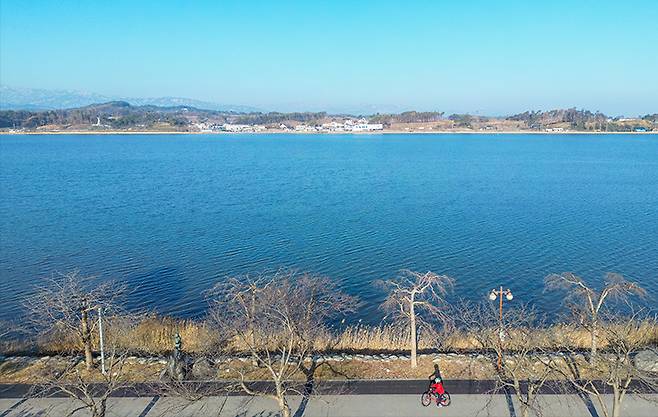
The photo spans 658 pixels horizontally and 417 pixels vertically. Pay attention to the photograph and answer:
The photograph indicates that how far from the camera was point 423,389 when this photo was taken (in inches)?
671

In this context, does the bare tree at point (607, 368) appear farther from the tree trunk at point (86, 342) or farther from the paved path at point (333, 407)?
the tree trunk at point (86, 342)

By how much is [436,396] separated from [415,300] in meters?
11.1

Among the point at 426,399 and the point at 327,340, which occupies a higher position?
the point at 426,399

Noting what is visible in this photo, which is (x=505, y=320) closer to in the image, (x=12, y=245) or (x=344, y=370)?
(x=344, y=370)

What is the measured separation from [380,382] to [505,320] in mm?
7128

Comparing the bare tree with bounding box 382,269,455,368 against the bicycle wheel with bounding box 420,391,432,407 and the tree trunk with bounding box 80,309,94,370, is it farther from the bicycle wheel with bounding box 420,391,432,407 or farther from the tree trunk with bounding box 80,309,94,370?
the tree trunk with bounding box 80,309,94,370

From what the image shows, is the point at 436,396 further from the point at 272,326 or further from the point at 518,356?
the point at 272,326

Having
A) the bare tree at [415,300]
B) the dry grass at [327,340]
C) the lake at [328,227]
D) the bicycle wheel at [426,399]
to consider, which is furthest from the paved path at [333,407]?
the lake at [328,227]

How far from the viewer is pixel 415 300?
26984 mm

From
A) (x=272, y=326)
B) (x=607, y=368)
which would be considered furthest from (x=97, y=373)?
(x=607, y=368)

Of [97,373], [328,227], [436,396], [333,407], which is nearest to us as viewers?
[436,396]

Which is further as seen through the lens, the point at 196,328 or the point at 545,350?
the point at 196,328

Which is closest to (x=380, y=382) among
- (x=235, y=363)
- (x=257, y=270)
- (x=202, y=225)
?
(x=235, y=363)

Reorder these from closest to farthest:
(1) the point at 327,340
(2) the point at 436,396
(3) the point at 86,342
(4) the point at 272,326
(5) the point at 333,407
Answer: (2) the point at 436,396, (5) the point at 333,407, (3) the point at 86,342, (4) the point at 272,326, (1) the point at 327,340
